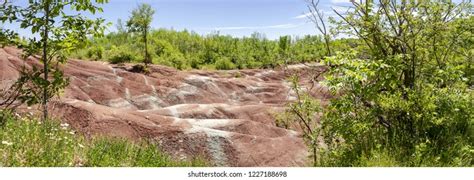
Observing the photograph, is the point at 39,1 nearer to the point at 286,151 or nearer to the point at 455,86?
the point at 286,151

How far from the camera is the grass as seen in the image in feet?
16.6

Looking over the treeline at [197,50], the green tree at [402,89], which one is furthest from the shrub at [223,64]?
the green tree at [402,89]

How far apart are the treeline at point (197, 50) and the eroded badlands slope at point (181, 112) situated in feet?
17.0

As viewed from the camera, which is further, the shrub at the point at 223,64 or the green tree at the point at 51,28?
the shrub at the point at 223,64

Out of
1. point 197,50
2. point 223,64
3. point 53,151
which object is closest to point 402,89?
point 53,151

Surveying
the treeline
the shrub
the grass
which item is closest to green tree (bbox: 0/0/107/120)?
the grass

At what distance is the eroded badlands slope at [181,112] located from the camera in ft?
32.3

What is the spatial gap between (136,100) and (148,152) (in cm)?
1043

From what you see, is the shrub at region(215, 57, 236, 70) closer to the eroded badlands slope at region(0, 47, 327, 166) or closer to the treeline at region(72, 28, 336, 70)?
the treeline at region(72, 28, 336, 70)

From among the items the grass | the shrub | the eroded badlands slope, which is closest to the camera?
the grass

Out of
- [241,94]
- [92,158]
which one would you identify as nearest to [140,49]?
[241,94]

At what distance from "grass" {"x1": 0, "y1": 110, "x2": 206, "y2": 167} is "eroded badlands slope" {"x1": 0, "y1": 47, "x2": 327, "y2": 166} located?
2.08 meters

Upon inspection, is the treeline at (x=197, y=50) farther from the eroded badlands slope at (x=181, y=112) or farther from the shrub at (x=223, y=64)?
the eroded badlands slope at (x=181, y=112)

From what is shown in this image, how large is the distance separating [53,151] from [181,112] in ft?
26.9
